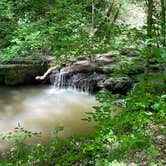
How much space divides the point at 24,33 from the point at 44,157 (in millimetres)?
2260

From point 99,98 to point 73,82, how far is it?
18.2 feet

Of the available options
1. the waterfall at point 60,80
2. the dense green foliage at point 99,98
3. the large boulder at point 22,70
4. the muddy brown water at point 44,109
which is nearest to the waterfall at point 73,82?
the waterfall at point 60,80

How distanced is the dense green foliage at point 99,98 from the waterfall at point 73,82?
7.86ft

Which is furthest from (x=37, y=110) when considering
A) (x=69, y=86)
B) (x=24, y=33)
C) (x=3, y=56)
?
(x=24, y=33)

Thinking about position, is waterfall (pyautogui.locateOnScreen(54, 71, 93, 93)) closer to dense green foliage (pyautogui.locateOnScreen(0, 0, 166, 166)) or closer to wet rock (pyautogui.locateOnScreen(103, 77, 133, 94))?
wet rock (pyautogui.locateOnScreen(103, 77, 133, 94))

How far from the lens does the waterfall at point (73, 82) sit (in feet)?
31.6

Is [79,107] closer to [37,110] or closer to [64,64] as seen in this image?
[37,110]

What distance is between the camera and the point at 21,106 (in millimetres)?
8930

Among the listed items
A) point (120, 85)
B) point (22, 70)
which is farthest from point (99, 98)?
point (22, 70)

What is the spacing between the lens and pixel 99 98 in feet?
14.1

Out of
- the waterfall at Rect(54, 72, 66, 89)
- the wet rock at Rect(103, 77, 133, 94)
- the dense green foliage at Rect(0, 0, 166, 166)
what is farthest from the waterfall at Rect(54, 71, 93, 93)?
the dense green foliage at Rect(0, 0, 166, 166)

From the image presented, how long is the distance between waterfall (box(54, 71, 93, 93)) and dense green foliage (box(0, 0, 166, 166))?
2.40m

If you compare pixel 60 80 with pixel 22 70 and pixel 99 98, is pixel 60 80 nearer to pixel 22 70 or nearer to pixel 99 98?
pixel 22 70

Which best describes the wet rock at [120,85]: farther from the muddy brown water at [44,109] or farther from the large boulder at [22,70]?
the large boulder at [22,70]
